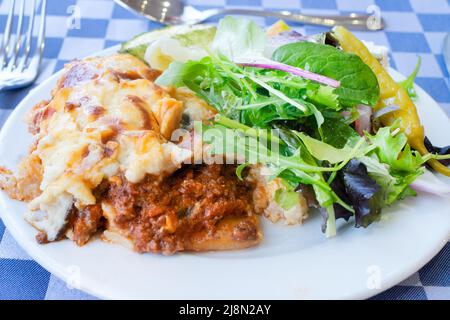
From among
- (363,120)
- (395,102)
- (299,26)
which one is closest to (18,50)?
(299,26)

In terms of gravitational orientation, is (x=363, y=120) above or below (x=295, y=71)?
below

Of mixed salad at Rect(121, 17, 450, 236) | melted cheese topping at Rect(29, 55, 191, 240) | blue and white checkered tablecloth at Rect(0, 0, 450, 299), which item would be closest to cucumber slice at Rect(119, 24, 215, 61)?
mixed salad at Rect(121, 17, 450, 236)

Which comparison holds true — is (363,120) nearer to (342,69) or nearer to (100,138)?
(342,69)

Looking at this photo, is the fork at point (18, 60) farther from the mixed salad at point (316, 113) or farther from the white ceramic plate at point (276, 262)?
the white ceramic plate at point (276, 262)

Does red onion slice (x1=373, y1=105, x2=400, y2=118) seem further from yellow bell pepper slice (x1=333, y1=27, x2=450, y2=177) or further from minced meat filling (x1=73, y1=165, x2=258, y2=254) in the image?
minced meat filling (x1=73, y1=165, x2=258, y2=254)

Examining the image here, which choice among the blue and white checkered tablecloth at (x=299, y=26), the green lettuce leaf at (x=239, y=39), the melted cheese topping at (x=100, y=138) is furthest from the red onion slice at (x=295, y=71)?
the blue and white checkered tablecloth at (x=299, y=26)
